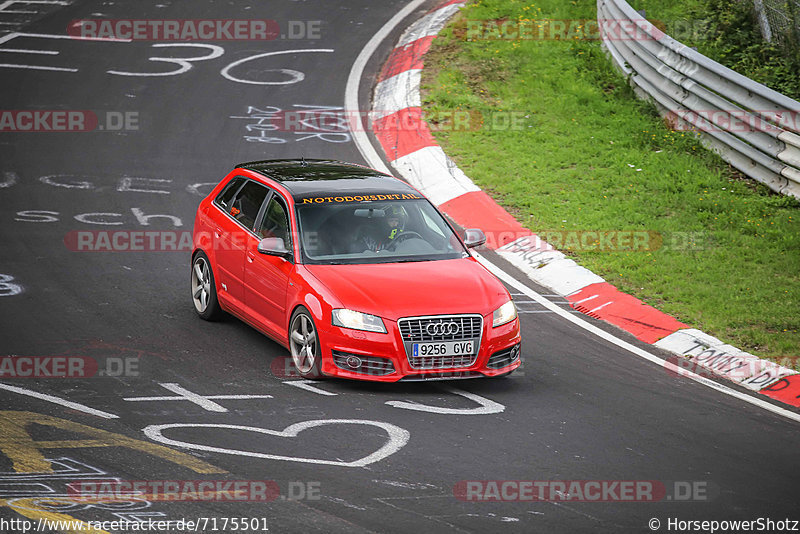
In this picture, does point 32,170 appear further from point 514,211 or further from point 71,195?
point 514,211

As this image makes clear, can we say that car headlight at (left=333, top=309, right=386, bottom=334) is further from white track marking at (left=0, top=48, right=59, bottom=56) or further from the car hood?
white track marking at (left=0, top=48, right=59, bottom=56)

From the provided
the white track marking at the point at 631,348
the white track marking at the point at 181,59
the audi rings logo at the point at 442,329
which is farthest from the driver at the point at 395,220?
the white track marking at the point at 181,59

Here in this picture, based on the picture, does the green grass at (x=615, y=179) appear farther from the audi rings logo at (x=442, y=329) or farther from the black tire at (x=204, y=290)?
the black tire at (x=204, y=290)

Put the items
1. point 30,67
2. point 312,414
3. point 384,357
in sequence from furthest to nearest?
point 30,67 < point 384,357 < point 312,414

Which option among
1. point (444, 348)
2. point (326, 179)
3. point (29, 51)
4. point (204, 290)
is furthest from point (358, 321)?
point (29, 51)

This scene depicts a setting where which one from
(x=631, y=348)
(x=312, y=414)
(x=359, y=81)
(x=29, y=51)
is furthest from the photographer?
(x=29, y=51)

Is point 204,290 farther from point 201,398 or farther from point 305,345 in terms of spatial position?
point 201,398

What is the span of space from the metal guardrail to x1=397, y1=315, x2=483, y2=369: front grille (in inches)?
252

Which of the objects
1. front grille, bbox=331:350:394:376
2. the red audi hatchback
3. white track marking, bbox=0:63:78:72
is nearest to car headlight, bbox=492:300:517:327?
the red audi hatchback

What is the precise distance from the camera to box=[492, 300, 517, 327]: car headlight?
865 centimetres

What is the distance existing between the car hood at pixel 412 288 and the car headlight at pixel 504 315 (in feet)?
0.15

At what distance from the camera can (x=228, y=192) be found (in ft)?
34.8

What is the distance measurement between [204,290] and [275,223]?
1.36 meters

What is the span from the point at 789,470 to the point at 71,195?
10.2 metres
